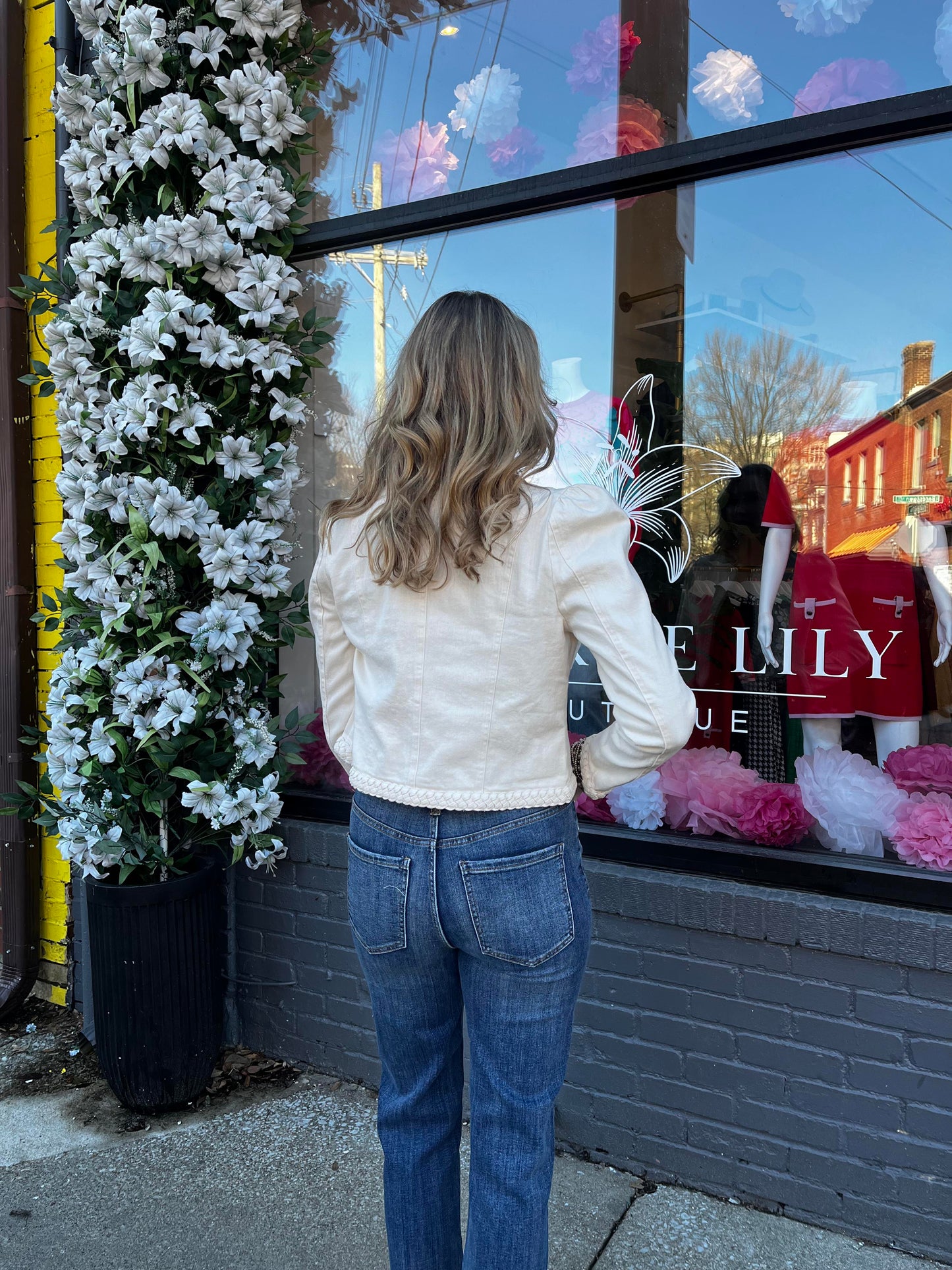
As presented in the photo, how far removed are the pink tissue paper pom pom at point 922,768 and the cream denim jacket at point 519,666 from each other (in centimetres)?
138

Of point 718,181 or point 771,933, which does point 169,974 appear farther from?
point 718,181

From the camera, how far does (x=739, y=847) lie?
8.59ft

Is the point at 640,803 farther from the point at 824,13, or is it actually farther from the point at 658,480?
the point at 824,13

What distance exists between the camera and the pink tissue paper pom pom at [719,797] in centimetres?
273

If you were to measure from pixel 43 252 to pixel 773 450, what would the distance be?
8.86ft

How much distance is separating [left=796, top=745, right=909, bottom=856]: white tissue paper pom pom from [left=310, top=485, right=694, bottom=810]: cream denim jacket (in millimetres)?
1207

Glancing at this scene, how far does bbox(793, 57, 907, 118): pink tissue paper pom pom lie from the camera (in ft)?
9.48

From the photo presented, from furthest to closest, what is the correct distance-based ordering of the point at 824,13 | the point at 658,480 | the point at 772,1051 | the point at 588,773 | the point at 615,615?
the point at 658,480, the point at 824,13, the point at 772,1051, the point at 588,773, the point at 615,615

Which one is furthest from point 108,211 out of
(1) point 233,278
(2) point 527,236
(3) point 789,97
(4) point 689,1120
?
(4) point 689,1120

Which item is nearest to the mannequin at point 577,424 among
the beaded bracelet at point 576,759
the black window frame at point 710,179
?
the black window frame at point 710,179

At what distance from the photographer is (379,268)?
3545 millimetres

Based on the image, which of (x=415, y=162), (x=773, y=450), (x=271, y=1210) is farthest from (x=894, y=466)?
(x=271, y=1210)

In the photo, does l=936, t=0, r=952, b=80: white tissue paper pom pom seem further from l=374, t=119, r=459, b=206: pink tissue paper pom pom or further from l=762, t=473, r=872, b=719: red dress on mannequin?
l=374, t=119, r=459, b=206: pink tissue paper pom pom

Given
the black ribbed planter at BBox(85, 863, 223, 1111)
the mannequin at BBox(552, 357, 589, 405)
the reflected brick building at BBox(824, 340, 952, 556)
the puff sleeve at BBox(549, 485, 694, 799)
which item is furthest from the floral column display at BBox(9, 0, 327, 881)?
the reflected brick building at BBox(824, 340, 952, 556)
